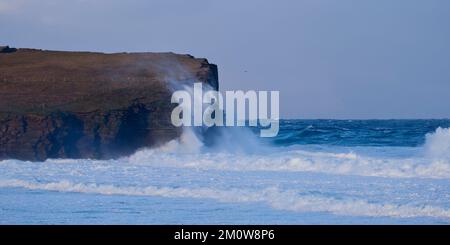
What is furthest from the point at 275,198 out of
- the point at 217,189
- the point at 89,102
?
the point at 89,102

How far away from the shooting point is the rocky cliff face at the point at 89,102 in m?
18.5

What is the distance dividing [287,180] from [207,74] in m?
7.84

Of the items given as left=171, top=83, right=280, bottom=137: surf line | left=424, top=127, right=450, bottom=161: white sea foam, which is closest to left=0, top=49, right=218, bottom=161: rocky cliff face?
left=171, top=83, right=280, bottom=137: surf line

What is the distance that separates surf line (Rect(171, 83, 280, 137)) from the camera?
19.8 meters

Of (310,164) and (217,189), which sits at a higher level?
(310,164)

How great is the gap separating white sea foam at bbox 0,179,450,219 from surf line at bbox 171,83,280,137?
700cm

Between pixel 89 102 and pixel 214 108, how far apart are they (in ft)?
11.8

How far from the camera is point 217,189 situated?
39.8ft

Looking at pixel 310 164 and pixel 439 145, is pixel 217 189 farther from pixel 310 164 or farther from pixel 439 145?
pixel 439 145

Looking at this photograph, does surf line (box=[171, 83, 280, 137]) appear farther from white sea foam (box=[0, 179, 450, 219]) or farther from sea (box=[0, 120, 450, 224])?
white sea foam (box=[0, 179, 450, 219])

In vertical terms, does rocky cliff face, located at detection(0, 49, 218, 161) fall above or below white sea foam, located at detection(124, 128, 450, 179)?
above
